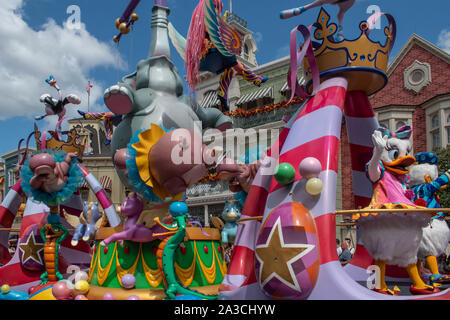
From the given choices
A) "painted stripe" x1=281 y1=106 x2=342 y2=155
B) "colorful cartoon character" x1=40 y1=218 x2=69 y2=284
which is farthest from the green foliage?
"colorful cartoon character" x1=40 y1=218 x2=69 y2=284

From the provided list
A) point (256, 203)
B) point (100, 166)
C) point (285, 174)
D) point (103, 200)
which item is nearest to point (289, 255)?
point (285, 174)

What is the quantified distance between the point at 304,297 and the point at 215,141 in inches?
138

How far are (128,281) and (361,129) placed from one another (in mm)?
3571

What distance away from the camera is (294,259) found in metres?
3.53

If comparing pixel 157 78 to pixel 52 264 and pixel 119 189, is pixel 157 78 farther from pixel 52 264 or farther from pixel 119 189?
pixel 119 189

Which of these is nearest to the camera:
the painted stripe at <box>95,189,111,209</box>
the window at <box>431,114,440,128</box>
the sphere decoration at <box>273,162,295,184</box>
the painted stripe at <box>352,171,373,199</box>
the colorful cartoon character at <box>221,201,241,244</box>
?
the sphere decoration at <box>273,162,295,184</box>

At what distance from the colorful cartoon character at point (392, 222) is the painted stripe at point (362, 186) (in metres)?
1.44

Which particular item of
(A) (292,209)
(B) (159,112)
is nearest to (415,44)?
(B) (159,112)

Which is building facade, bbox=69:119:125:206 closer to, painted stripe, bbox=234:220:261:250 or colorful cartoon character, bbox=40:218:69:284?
colorful cartoon character, bbox=40:218:69:284

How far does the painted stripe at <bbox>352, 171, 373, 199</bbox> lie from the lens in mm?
5977

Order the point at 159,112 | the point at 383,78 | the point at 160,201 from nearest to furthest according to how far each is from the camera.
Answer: the point at 383,78
the point at 160,201
the point at 159,112

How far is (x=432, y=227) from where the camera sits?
17.2 feet

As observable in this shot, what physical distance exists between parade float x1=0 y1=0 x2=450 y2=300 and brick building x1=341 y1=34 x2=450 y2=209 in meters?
12.0

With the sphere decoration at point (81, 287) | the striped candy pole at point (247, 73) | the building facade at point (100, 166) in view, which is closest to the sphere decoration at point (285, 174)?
the sphere decoration at point (81, 287)
